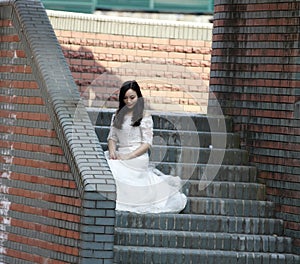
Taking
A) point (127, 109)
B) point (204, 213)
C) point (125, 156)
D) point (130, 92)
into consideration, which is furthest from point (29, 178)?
point (204, 213)

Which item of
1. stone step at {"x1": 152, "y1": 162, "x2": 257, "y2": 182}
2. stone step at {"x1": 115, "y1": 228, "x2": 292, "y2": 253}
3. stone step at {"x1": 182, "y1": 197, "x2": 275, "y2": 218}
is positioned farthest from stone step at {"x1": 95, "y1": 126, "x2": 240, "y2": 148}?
stone step at {"x1": 115, "y1": 228, "x2": 292, "y2": 253}

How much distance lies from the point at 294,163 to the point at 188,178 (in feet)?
3.96

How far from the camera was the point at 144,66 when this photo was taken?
19.0 metres

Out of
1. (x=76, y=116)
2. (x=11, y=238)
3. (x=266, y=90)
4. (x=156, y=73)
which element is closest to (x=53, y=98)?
(x=76, y=116)

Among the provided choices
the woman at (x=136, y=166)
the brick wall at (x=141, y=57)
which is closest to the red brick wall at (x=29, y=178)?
the woman at (x=136, y=166)

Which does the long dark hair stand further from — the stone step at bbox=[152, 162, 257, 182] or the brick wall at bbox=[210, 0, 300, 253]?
the brick wall at bbox=[210, 0, 300, 253]

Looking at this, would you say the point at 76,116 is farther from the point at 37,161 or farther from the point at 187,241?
the point at 187,241

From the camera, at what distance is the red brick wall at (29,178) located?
1163 centimetres

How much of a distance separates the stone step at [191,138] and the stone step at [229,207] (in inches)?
37.6

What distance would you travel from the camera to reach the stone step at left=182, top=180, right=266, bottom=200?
12.9m

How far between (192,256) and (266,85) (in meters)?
2.33

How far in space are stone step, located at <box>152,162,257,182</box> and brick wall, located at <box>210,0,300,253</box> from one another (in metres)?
0.16

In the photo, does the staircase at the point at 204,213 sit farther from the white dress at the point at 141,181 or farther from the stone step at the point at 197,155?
the white dress at the point at 141,181

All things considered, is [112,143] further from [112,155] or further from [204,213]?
[204,213]
